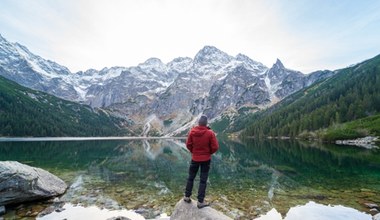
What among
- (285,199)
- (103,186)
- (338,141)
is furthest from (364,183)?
(338,141)

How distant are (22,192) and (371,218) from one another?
26083 mm

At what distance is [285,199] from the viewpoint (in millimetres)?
24609

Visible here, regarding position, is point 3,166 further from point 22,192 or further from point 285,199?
point 285,199

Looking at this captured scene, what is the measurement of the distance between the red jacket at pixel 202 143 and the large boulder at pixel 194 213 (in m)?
2.49

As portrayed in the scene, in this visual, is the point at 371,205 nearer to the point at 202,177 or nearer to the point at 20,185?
→ the point at 202,177

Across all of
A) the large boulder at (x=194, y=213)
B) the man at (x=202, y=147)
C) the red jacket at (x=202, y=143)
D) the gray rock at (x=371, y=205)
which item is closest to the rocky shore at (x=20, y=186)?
the large boulder at (x=194, y=213)

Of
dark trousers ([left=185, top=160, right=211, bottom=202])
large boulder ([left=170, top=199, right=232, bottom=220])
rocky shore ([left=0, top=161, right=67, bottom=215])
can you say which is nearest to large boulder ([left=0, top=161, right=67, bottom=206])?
rocky shore ([left=0, top=161, right=67, bottom=215])

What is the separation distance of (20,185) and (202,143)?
16.8 meters

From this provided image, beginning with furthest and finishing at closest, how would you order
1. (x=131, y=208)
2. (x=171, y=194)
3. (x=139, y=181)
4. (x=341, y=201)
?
(x=139, y=181) → (x=171, y=194) → (x=341, y=201) → (x=131, y=208)

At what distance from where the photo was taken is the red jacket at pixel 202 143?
13781 millimetres

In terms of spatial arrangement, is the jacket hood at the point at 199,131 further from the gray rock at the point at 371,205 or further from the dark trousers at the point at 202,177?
the gray rock at the point at 371,205

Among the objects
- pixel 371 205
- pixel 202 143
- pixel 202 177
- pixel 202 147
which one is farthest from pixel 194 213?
pixel 371 205

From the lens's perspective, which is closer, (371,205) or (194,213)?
(194,213)

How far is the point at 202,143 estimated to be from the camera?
13867 millimetres
